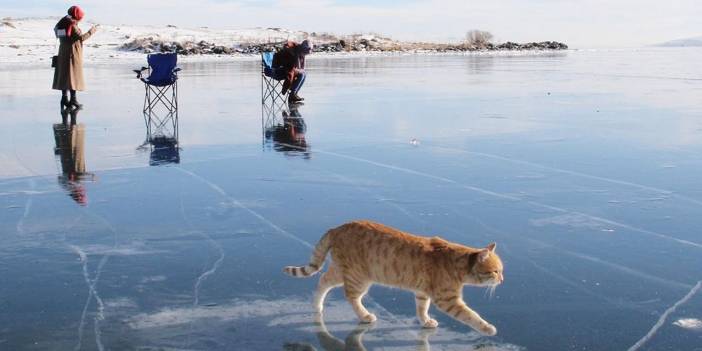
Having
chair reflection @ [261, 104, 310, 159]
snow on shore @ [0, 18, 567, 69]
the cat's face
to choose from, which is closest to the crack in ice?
the cat's face

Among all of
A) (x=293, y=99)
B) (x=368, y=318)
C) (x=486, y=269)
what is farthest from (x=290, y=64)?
(x=486, y=269)

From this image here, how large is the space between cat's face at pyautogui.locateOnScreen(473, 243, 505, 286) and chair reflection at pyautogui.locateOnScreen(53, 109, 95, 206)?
391 cm

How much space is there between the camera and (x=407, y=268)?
12.2ft

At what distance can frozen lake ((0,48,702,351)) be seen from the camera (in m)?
3.80

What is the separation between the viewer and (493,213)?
6039mm

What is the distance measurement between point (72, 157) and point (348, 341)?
5.96m

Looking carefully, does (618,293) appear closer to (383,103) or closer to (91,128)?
(91,128)

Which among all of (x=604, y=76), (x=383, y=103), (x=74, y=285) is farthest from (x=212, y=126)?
(x=604, y=76)

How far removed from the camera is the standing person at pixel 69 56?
43.2ft

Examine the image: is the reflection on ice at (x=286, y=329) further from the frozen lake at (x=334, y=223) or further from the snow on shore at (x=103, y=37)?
the snow on shore at (x=103, y=37)

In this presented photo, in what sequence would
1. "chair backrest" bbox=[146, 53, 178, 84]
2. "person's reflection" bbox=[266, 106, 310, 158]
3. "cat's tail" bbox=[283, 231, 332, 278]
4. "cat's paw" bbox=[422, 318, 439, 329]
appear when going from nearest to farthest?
"cat's paw" bbox=[422, 318, 439, 329], "cat's tail" bbox=[283, 231, 332, 278], "person's reflection" bbox=[266, 106, 310, 158], "chair backrest" bbox=[146, 53, 178, 84]

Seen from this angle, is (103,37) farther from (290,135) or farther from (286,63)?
(290,135)

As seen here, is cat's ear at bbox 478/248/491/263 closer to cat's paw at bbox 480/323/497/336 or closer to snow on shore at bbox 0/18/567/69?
cat's paw at bbox 480/323/497/336

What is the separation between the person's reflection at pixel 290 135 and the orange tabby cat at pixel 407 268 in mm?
4887
